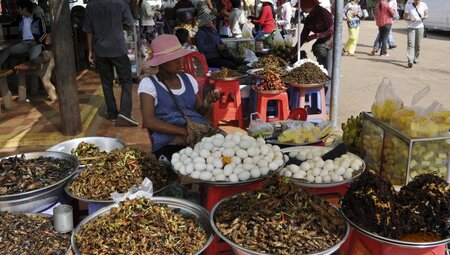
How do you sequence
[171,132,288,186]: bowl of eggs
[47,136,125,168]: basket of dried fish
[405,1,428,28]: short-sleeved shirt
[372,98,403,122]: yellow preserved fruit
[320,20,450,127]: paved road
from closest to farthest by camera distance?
[171,132,288,186]: bowl of eggs
[372,98,403,122]: yellow preserved fruit
[47,136,125,168]: basket of dried fish
[320,20,450,127]: paved road
[405,1,428,28]: short-sleeved shirt

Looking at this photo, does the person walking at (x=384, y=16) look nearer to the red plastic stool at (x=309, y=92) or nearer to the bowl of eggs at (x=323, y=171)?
the red plastic stool at (x=309, y=92)

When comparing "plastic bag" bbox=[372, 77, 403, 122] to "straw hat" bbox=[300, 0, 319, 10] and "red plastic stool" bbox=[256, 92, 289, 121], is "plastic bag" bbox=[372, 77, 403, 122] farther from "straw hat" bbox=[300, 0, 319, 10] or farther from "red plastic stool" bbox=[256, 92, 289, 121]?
"straw hat" bbox=[300, 0, 319, 10]

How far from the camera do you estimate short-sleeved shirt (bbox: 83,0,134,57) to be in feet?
21.0

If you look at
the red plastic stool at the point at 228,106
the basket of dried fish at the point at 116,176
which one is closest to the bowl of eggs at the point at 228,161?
the basket of dried fish at the point at 116,176

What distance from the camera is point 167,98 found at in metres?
3.42

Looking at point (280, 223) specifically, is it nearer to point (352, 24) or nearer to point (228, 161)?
point (228, 161)

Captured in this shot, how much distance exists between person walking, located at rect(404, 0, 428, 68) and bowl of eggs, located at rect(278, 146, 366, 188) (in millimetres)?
9873

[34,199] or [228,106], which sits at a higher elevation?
[34,199]

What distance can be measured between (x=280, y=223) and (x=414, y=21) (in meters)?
11.0

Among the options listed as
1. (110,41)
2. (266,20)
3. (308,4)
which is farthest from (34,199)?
(266,20)

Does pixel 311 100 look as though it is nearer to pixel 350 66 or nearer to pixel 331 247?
pixel 331 247

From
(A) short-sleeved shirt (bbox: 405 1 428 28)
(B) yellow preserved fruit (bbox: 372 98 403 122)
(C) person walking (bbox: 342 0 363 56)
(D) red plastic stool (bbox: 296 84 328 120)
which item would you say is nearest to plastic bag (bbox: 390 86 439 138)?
(B) yellow preserved fruit (bbox: 372 98 403 122)

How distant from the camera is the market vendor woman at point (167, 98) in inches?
130

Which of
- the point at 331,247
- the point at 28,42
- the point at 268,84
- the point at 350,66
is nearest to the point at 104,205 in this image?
the point at 331,247
